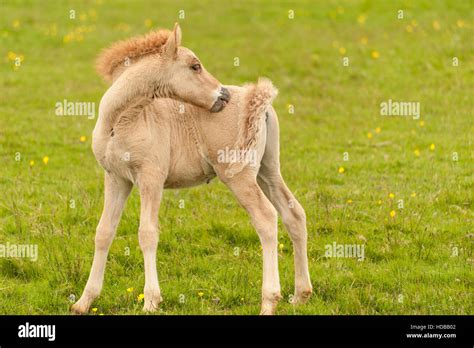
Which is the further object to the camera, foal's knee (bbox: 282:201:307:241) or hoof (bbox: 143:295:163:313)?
foal's knee (bbox: 282:201:307:241)

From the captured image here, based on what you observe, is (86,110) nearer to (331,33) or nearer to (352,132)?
(352,132)

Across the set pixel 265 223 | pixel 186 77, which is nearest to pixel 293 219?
pixel 265 223

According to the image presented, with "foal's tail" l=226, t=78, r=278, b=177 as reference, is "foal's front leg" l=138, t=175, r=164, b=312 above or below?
below

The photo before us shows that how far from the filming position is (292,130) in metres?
15.7

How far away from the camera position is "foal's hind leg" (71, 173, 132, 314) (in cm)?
820

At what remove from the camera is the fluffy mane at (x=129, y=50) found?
26.6 feet

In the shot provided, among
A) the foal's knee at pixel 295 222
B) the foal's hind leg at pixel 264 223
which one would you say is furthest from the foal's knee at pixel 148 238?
the foal's knee at pixel 295 222

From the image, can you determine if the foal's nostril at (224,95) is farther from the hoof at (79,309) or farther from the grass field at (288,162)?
the hoof at (79,309)

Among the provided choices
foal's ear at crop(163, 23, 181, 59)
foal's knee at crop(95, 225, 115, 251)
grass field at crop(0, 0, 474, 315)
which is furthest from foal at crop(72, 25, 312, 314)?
grass field at crop(0, 0, 474, 315)

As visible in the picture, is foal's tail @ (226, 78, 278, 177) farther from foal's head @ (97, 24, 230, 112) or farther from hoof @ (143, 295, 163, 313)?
hoof @ (143, 295, 163, 313)

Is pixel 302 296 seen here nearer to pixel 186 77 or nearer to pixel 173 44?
pixel 186 77

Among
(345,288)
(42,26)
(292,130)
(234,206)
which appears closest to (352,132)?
(292,130)

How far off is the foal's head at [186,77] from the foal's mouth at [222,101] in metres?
0.04

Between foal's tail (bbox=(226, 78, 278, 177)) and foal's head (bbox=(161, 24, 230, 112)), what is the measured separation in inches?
13.3
